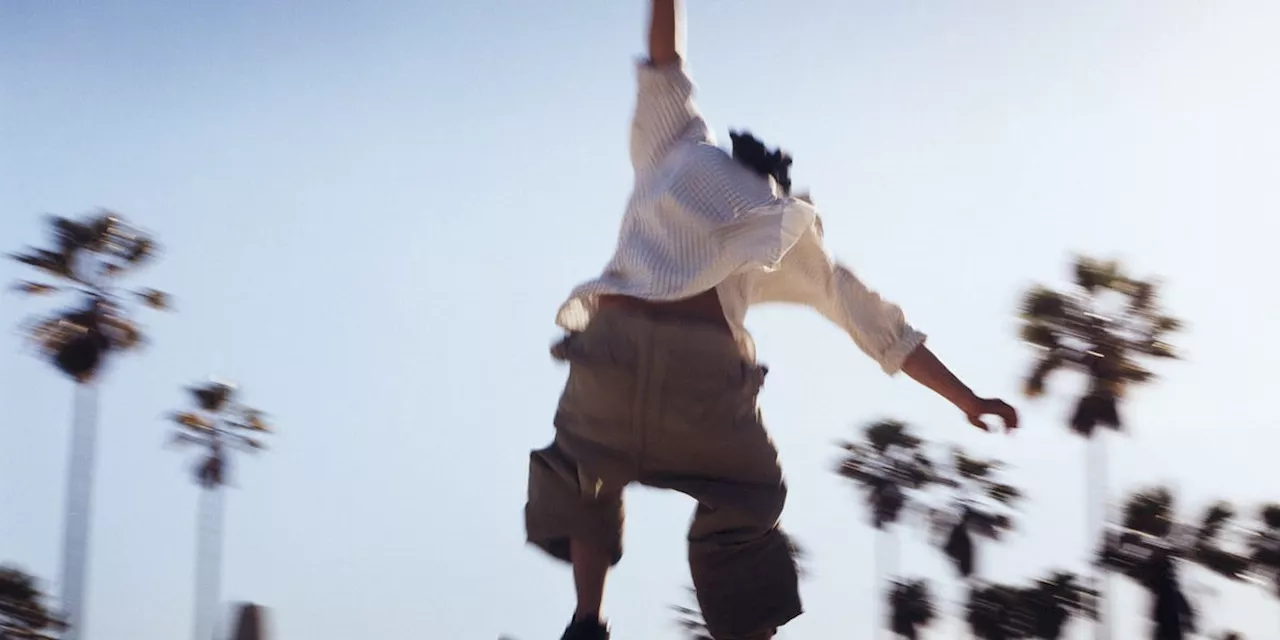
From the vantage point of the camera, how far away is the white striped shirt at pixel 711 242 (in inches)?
166

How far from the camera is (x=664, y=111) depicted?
179 inches

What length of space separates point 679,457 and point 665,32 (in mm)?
1238

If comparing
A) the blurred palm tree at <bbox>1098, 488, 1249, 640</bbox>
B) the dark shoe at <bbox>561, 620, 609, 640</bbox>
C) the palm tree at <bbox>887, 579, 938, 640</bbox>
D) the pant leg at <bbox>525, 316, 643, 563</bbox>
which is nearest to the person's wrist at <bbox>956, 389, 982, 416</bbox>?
the pant leg at <bbox>525, 316, 643, 563</bbox>

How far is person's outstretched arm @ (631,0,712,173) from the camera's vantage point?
452cm

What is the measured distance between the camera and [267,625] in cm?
434

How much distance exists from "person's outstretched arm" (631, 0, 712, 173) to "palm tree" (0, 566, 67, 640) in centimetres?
1844

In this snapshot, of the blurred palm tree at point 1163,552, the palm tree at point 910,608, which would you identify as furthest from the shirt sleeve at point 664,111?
the palm tree at point 910,608

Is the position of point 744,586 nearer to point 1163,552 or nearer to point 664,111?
point 664,111

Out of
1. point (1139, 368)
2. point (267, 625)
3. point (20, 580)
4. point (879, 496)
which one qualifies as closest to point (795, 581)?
point (267, 625)

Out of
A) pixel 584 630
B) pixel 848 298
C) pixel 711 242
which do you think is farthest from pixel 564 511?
A: pixel 848 298

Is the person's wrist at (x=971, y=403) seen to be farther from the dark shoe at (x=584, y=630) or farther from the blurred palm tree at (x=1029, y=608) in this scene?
the blurred palm tree at (x=1029, y=608)

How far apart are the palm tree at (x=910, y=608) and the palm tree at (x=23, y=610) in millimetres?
18413

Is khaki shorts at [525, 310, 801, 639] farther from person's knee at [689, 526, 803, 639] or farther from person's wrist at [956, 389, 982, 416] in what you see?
person's wrist at [956, 389, 982, 416]

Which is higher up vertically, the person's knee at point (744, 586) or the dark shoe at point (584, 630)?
the person's knee at point (744, 586)
